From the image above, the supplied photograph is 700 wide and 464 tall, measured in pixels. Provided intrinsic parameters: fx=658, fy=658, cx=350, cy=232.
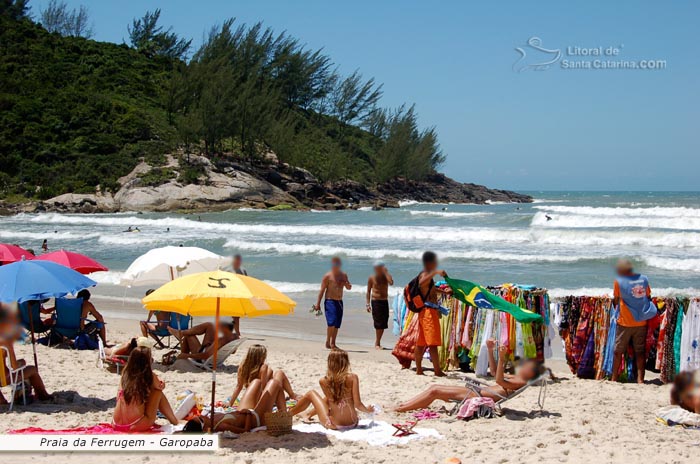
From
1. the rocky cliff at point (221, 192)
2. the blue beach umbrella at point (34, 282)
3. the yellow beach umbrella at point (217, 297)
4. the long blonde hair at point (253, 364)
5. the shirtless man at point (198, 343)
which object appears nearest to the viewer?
the yellow beach umbrella at point (217, 297)

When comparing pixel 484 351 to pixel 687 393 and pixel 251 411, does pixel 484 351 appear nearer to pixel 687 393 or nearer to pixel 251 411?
pixel 687 393

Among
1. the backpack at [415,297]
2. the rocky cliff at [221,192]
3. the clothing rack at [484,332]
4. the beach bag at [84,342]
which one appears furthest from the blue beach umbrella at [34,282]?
the rocky cliff at [221,192]

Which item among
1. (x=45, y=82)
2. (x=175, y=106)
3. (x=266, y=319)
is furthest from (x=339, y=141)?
(x=266, y=319)

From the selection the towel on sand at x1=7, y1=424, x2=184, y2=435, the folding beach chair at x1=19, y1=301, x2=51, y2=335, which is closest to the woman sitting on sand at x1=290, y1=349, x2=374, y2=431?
the towel on sand at x1=7, y1=424, x2=184, y2=435

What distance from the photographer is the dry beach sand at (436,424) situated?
5070mm

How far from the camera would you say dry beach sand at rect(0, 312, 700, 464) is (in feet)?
16.6

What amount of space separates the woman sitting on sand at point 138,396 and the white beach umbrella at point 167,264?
12.7ft

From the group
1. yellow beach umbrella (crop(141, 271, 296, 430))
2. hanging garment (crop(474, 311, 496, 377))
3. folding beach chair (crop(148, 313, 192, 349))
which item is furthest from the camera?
folding beach chair (crop(148, 313, 192, 349))

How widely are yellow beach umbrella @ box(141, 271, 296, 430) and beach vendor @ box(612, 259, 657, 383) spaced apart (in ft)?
13.6

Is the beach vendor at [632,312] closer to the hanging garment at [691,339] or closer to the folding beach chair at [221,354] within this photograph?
the hanging garment at [691,339]

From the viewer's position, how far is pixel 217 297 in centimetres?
527

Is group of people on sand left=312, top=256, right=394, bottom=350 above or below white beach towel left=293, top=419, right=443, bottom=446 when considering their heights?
above

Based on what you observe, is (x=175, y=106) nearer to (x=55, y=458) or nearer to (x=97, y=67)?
(x=97, y=67)

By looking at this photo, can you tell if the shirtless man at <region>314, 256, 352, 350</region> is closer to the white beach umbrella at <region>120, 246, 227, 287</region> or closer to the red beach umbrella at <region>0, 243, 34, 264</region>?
the white beach umbrella at <region>120, 246, 227, 287</region>
